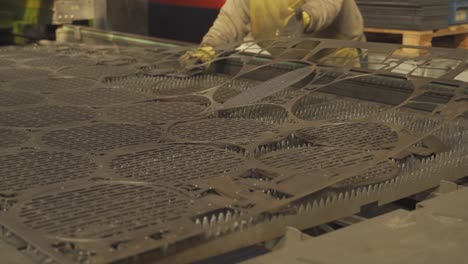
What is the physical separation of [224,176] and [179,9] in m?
4.39

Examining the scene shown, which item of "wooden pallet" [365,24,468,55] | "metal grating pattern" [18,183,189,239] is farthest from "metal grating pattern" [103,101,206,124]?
"wooden pallet" [365,24,468,55]

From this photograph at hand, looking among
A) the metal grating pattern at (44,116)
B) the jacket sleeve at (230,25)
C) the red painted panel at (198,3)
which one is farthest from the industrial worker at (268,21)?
the red painted panel at (198,3)

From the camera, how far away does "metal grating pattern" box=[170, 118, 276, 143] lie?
185 centimetres

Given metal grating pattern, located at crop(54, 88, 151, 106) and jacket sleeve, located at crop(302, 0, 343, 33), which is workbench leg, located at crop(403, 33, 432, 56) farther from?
metal grating pattern, located at crop(54, 88, 151, 106)

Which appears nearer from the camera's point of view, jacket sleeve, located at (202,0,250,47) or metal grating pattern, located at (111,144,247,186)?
metal grating pattern, located at (111,144,247,186)

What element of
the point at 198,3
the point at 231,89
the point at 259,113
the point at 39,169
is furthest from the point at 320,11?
the point at 198,3

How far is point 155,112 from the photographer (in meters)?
2.20

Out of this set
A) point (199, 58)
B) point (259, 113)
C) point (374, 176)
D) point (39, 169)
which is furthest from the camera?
point (199, 58)

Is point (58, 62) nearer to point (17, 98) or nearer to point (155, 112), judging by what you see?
point (17, 98)

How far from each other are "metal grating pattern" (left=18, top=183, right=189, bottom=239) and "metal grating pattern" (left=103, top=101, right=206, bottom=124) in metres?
0.64

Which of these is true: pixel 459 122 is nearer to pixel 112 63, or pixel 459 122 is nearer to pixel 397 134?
pixel 397 134

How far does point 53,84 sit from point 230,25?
40.1 inches

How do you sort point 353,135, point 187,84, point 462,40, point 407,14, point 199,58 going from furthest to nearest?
point 462,40 < point 407,14 < point 199,58 < point 187,84 < point 353,135

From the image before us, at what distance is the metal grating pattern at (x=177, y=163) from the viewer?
5.01 ft
